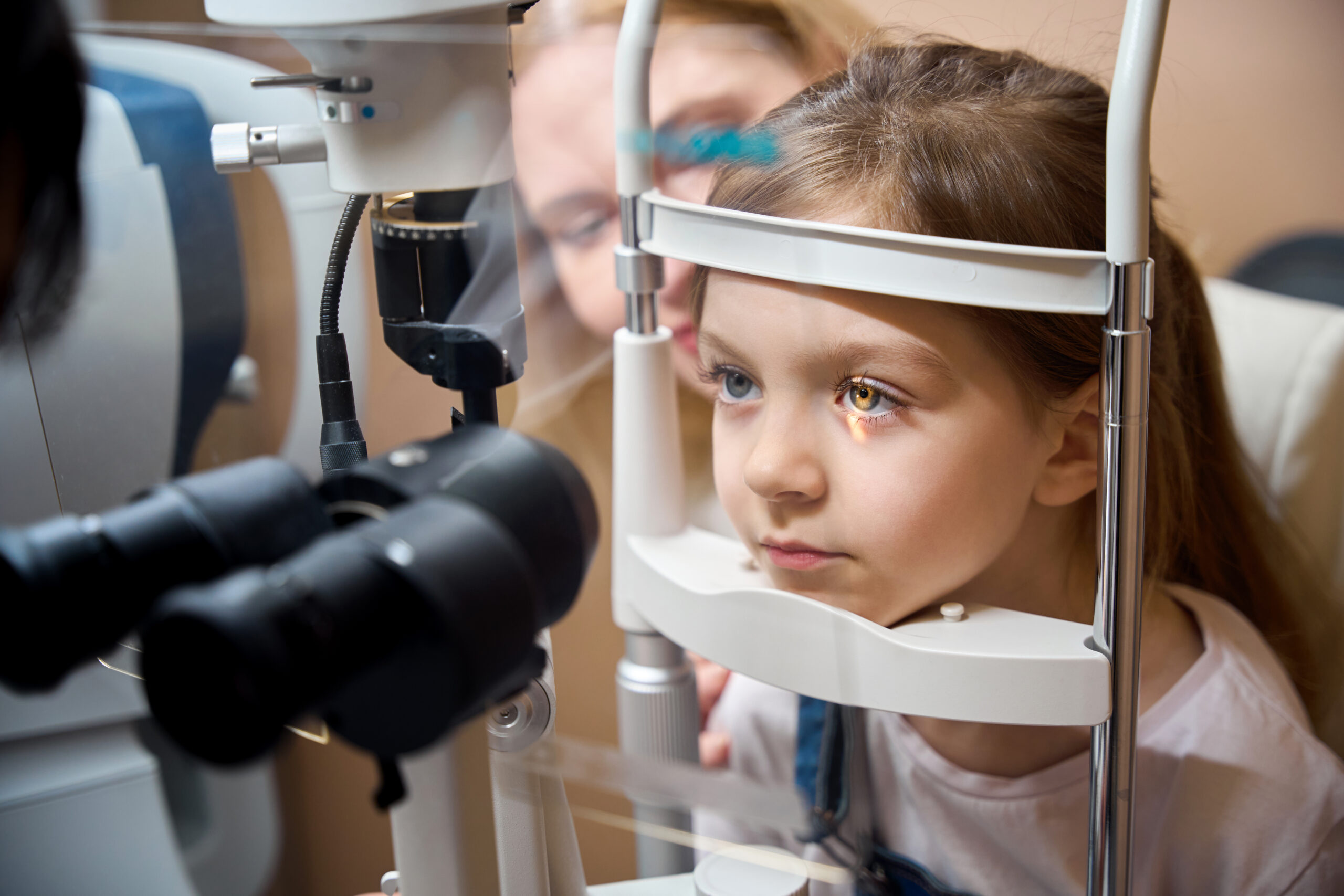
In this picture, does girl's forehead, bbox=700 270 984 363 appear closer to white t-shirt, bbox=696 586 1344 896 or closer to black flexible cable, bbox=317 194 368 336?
black flexible cable, bbox=317 194 368 336

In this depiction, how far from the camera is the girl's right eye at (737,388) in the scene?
0.50m

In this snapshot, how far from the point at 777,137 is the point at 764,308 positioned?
0.10 meters

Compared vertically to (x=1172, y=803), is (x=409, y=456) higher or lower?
higher

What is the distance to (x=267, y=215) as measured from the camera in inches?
18.4

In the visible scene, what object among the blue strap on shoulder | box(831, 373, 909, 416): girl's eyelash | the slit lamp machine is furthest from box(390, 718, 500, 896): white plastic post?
the blue strap on shoulder

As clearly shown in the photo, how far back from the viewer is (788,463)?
48cm

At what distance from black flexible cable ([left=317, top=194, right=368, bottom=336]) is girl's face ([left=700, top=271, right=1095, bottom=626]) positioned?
0.56 feet

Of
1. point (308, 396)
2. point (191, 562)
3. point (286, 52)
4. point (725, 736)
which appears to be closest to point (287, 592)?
point (191, 562)

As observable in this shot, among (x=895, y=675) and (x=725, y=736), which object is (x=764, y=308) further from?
(x=725, y=736)

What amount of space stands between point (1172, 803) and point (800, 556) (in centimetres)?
51

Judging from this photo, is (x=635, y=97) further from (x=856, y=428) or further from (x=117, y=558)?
(x=117, y=558)

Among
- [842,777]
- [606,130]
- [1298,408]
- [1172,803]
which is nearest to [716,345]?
[606,130]

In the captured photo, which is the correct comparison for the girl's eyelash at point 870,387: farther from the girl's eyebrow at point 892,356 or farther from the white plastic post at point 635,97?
the white plastic post at point 635,97

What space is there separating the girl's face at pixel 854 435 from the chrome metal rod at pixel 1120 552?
0.20 ft
